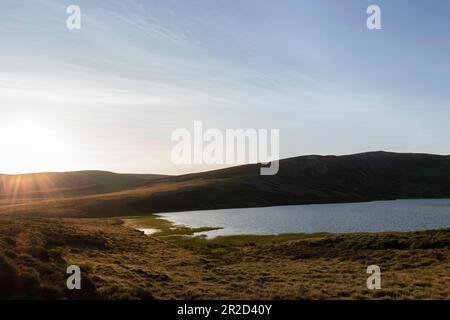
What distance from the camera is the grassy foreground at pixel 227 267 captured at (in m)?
26.2

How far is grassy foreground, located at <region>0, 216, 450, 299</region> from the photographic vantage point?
26.2m

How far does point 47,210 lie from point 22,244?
113 meters

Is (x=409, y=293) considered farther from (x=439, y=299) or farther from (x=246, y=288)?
(x=246, y=288)

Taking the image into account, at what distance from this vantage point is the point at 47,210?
14088cm

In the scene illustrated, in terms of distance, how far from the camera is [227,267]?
4556cm
